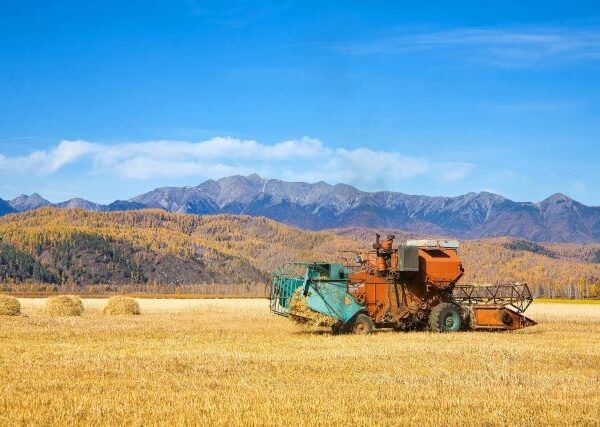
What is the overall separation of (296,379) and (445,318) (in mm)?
14749

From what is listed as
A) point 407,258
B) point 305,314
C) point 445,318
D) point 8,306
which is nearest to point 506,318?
point 445,318

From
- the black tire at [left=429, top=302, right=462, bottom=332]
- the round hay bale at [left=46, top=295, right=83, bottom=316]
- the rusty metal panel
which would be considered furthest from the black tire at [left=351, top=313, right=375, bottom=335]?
the round hay bale at [left=46, top=295, right=83, bottom=316]

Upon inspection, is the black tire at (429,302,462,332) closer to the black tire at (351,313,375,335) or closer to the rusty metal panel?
the rusty metal panel

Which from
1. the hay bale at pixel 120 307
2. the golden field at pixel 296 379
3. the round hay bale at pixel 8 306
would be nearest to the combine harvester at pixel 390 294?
the golden field at pixel 296 379

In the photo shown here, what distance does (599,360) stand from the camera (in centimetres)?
2139

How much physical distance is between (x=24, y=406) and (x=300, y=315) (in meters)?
15.8

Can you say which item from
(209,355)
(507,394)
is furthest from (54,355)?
(507,394)

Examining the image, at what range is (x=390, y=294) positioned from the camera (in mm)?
30875

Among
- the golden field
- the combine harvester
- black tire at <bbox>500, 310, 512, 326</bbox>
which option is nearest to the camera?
the golden field

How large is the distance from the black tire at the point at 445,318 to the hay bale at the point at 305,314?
14.1 ft

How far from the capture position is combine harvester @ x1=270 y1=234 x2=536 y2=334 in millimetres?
29188

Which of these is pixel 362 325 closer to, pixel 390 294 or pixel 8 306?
pixel 390 294

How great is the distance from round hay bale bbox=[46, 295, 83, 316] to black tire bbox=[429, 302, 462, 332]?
2133 centimetres

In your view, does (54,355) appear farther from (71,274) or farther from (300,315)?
(71,274)
